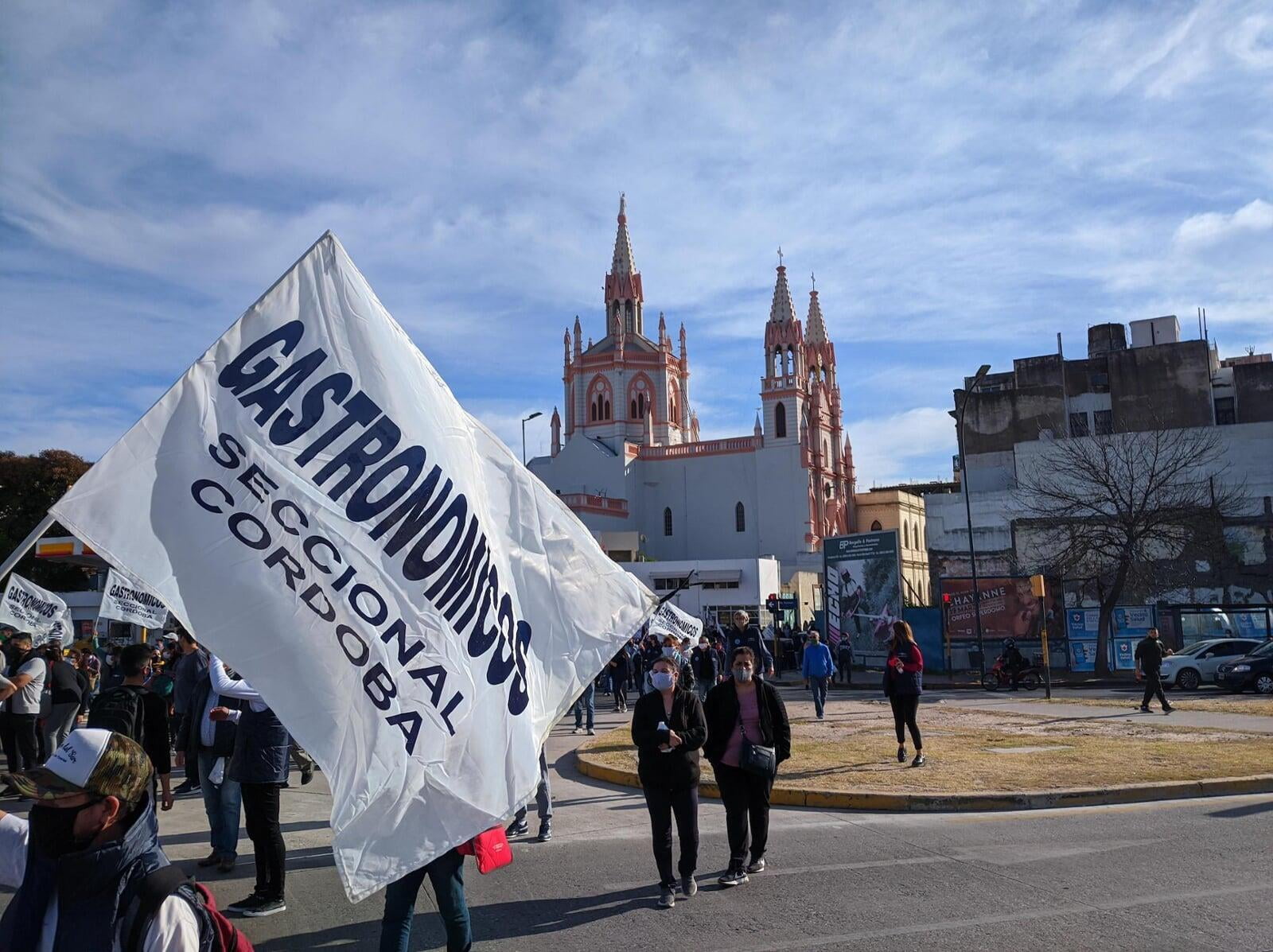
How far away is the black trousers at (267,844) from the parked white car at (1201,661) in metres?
25.0

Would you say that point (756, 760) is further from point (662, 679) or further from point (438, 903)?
point (438, 903)

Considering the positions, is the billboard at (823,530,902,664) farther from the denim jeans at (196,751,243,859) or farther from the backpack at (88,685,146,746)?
the backpack at (88,685,146,746)

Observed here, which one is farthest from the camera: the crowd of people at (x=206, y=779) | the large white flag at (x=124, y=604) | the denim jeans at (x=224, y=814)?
the large white flag at (x=124, y=604)

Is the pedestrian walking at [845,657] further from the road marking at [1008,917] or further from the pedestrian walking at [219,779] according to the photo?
the pedestrian walking at [219,779]

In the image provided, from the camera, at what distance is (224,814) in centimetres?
758

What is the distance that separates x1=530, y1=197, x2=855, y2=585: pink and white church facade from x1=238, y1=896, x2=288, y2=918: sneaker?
60.5 meters

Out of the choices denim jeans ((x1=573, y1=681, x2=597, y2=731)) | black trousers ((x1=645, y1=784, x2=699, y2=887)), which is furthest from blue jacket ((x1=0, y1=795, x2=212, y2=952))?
denim jeans ((x1=573, y1=681, x2=597, y2=731))

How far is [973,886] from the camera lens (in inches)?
273

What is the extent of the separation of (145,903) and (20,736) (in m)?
11.2

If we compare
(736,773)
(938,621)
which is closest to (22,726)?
(736,773)

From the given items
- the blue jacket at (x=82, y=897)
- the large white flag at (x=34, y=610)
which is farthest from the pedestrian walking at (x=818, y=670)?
the blue jacket at (x=82, y=897)

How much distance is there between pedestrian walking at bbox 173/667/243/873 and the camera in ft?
24.8

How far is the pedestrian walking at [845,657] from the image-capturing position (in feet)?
96.2

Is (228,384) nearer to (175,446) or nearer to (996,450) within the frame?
(175,446)
